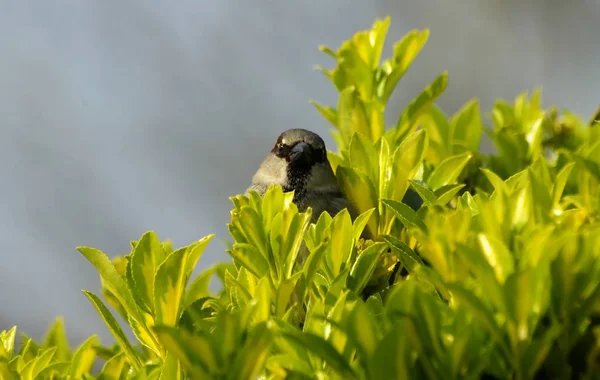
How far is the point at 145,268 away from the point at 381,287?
51 cm

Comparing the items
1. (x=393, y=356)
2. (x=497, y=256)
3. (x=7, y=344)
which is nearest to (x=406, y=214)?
(x=497, y=256)

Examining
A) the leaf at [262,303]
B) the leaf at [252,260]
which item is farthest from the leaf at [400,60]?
the leaf at [262,303]

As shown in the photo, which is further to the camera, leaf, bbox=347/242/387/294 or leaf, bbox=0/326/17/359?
leaf, bbox=0/326/17/359

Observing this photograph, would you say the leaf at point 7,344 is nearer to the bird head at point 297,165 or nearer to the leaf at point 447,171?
the leaf at point 447,171

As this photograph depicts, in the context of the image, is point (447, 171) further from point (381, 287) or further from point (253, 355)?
point (253, 355)

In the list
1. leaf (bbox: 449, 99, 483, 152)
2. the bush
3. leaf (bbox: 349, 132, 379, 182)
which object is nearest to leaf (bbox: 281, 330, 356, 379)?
the bush

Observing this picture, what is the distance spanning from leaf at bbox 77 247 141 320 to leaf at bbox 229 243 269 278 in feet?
0.75

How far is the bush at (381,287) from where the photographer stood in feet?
3.55

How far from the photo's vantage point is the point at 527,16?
704cm

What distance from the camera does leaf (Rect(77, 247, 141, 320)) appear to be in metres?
1.45

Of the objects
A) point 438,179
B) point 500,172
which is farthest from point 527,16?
point 438,179

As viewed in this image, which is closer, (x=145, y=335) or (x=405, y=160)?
(x=145, y=335)

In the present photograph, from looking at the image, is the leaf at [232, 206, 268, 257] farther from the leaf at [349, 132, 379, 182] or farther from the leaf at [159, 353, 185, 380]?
the leaf at [349, 132, 379, 182]

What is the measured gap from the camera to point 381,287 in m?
1.64
